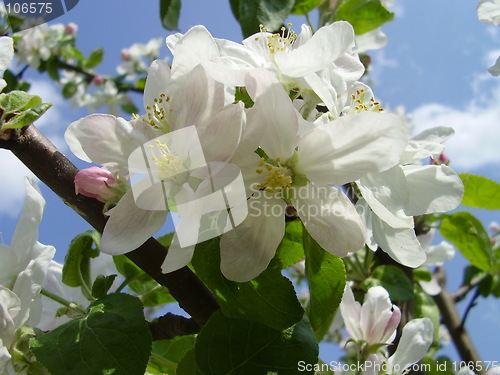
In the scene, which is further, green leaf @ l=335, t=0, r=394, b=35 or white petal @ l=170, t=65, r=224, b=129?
green leaf @ l=335, t=0, r=394, b=35

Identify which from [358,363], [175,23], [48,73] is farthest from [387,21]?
[48,73]

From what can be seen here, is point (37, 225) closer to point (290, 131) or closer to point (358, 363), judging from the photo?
point (290, 131)

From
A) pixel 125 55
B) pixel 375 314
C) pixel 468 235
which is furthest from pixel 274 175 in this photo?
pixel 125 55

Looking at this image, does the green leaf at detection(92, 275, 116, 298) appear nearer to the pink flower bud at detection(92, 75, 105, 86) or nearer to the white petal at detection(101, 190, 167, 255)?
the white petal at detection(101, 190, 167, 255)

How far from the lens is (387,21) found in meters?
2.02

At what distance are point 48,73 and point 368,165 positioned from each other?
432 centimetres

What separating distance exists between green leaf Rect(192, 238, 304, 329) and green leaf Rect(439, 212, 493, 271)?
1515 mm

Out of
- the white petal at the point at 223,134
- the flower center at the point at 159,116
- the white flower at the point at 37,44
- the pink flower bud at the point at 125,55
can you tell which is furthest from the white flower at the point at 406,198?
the pink flower bud at the point at 125,55

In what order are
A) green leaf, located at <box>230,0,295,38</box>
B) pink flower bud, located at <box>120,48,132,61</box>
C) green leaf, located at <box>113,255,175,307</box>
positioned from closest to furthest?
1. green leaf, located at <box>113,255,175,307</box>
2. green leaf, located at <box>230,0,295,38</box>
3. pink flower bud, located at <box>120,48,132,61</box>

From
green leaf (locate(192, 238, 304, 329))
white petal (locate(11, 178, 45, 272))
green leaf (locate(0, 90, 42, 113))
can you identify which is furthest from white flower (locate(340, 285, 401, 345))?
green leaf (locate(0, 90, 42, 113))

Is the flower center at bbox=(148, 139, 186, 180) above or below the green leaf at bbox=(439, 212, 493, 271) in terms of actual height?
above

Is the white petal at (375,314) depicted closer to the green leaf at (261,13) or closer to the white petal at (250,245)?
the white petal at (250,245)

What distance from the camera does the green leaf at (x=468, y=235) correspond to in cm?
213

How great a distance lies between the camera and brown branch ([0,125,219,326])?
0.93 metres
